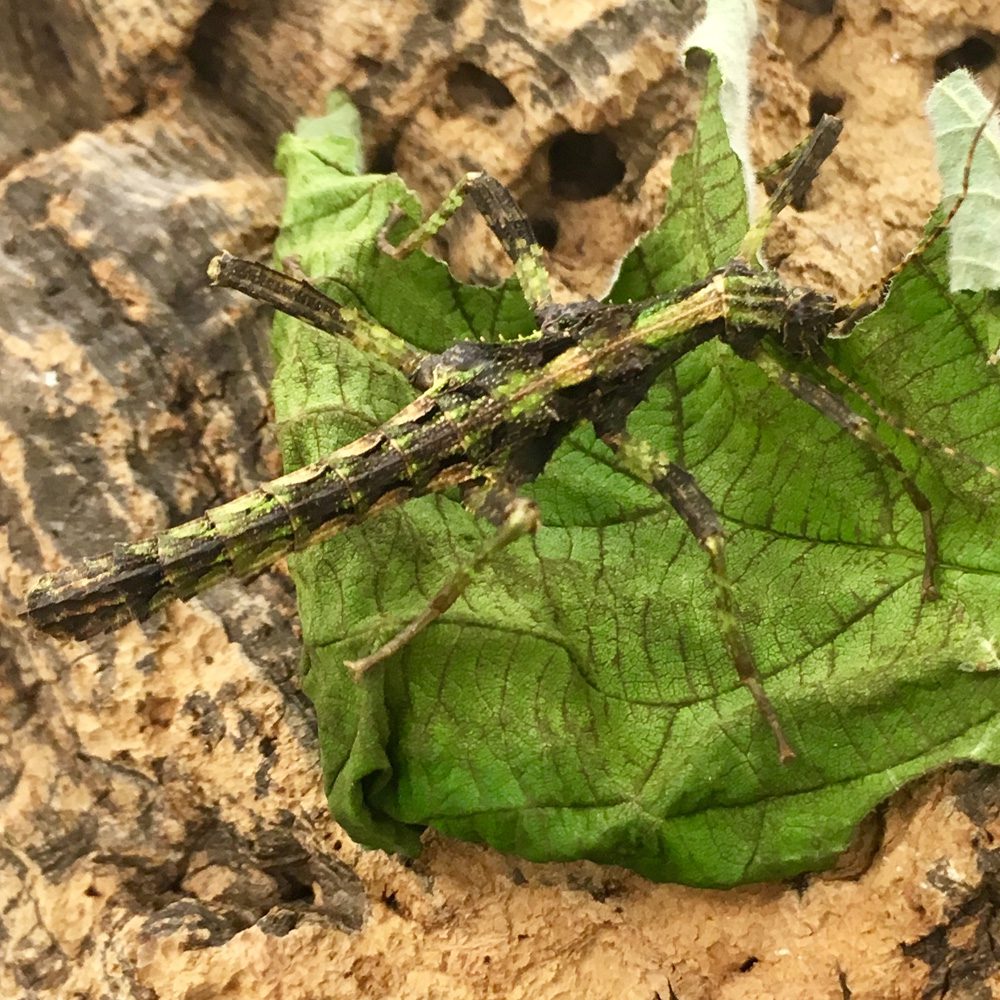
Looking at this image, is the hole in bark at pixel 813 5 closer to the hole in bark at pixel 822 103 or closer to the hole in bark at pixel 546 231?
the hole in bark at pixel 822 103

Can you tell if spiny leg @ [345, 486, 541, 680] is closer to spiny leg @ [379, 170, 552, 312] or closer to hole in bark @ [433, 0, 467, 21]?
spiny leg @ [379, 170, 552, 312]

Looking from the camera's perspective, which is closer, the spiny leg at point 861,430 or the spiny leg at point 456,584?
the spiny leg at point 861,430

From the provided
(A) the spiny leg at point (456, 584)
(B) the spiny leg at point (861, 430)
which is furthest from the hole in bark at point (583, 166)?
(A) the spiny leg at point (456, 584)

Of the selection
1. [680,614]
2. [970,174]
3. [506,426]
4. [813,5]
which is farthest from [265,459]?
[813,5]

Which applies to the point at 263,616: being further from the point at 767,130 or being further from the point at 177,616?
the point at 767,130

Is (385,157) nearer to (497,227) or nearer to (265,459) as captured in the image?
(497,227)

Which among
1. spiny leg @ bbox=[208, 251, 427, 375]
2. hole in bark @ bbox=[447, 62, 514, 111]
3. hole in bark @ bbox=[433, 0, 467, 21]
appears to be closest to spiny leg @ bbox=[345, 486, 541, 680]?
spiny leg @ bbox=[208, 251, 427, 375]
